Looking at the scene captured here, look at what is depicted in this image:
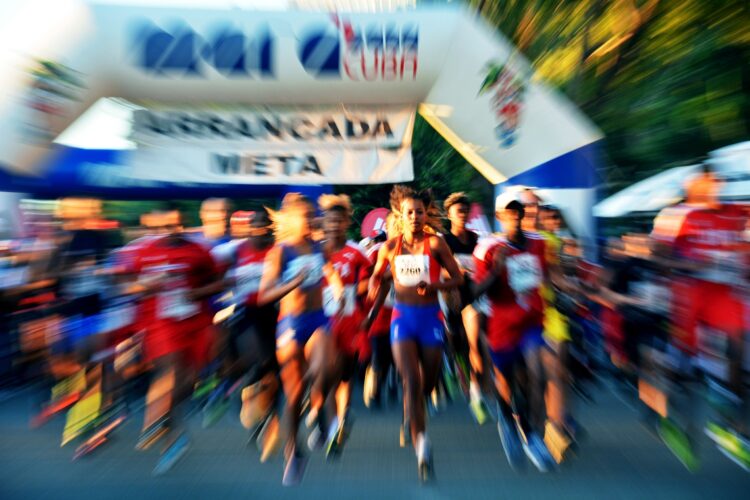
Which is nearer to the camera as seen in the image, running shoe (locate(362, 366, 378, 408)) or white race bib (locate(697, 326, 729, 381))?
white race bib (locate(697, 326, 729, 381))

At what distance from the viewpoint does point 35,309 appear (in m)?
6.01

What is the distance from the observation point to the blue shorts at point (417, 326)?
14.8ft

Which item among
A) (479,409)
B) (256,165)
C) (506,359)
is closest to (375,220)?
(256,165)

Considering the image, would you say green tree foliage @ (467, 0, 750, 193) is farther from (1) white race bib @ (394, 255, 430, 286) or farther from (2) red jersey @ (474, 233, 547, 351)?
(1) white race bib @ (394, 255, 430, 286)

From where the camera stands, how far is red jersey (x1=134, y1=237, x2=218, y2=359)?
4.46 m

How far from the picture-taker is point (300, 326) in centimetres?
461

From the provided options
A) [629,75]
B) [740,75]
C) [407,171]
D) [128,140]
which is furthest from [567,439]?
[629,75]

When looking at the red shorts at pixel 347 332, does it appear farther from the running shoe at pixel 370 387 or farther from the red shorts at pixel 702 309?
the red shorts at pixel 702 309

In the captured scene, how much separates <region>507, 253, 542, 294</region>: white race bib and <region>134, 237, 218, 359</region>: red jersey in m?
2.16

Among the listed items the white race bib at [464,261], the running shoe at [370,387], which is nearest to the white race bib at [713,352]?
the white race bib at [464,261]

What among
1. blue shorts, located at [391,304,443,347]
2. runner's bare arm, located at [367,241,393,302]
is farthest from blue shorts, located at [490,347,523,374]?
runner's bare arm, located at [367,241,393,302]

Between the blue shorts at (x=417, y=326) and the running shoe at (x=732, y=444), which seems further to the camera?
the blue shorts at (x=417, y=326)

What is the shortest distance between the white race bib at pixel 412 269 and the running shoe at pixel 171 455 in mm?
1786

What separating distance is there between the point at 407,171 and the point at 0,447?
3751mm
